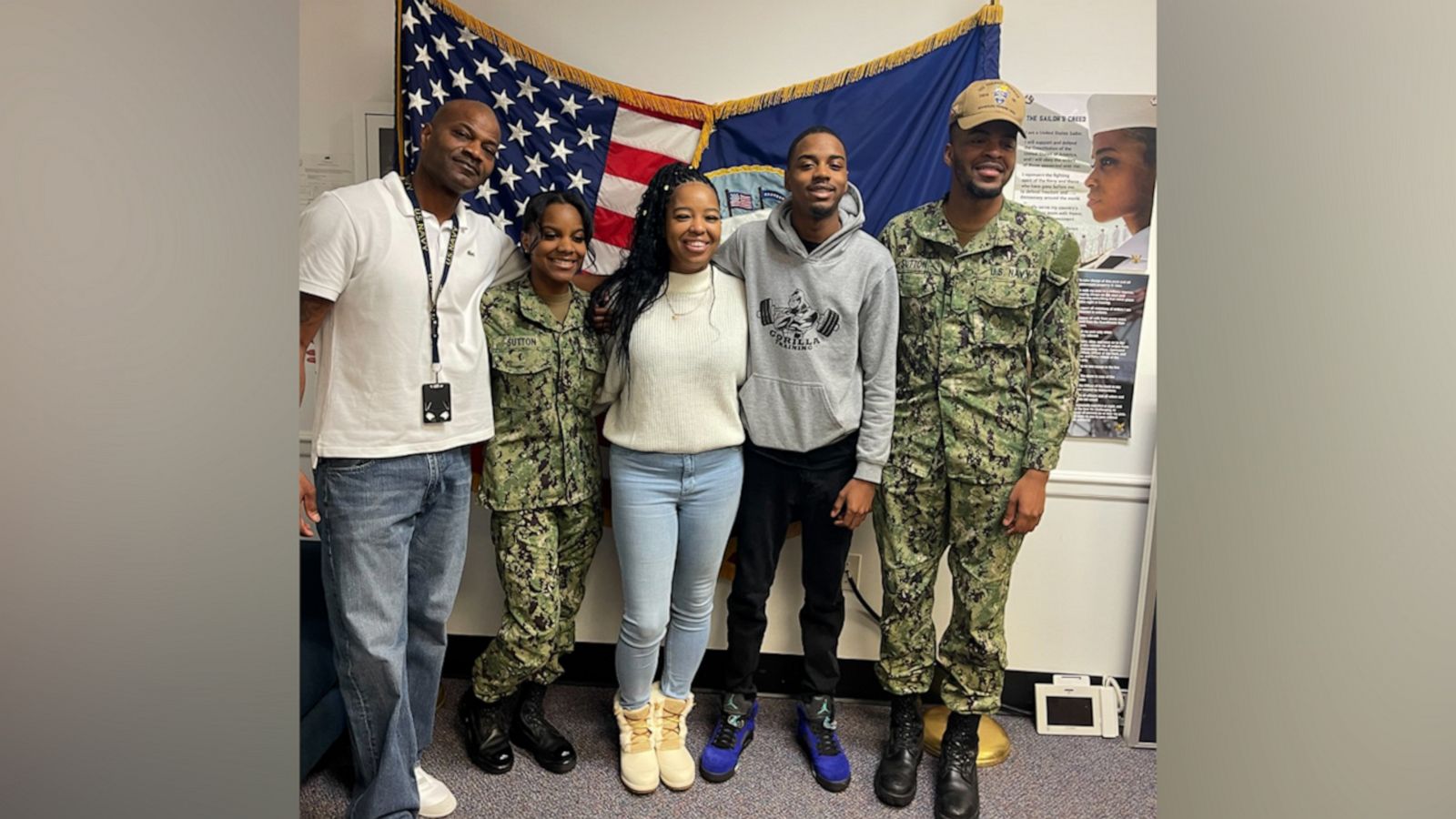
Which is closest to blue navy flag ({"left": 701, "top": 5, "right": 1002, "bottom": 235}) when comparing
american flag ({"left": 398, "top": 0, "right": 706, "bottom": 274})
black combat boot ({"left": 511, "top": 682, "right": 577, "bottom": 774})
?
american flag ({"left": 398, "top": 0, "right": 706, "bottom": 274})

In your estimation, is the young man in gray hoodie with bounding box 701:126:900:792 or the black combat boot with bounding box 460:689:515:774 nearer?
the young man in gray hoodie with bounding box 701:126:900:792

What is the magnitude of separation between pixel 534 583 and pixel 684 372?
66 cm

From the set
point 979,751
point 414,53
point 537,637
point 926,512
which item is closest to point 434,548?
point 537,637

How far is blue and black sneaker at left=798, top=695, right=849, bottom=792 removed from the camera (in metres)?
2.08

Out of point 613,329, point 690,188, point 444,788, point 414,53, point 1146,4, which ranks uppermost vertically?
point 1146,4

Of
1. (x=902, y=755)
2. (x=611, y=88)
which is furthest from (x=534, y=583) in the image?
(x=611, y=88)

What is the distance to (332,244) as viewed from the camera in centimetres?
152

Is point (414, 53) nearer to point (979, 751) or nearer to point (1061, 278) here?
point (1061, 278)

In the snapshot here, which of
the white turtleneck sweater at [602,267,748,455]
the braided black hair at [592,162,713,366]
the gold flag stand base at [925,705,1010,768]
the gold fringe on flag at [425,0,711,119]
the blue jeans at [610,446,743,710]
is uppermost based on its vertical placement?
the gold fringe on flag at [425,0,711,119]

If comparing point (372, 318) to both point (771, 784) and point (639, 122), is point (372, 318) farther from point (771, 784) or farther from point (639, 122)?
point (771, 784)

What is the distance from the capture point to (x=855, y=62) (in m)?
2.29

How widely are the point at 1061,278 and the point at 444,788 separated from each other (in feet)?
6.39

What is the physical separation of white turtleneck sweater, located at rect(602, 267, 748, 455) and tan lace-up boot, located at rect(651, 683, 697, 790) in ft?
2.39

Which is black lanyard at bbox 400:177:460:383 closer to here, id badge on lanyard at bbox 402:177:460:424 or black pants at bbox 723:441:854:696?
id badge on lanyard at bbox 402:177:460:424
